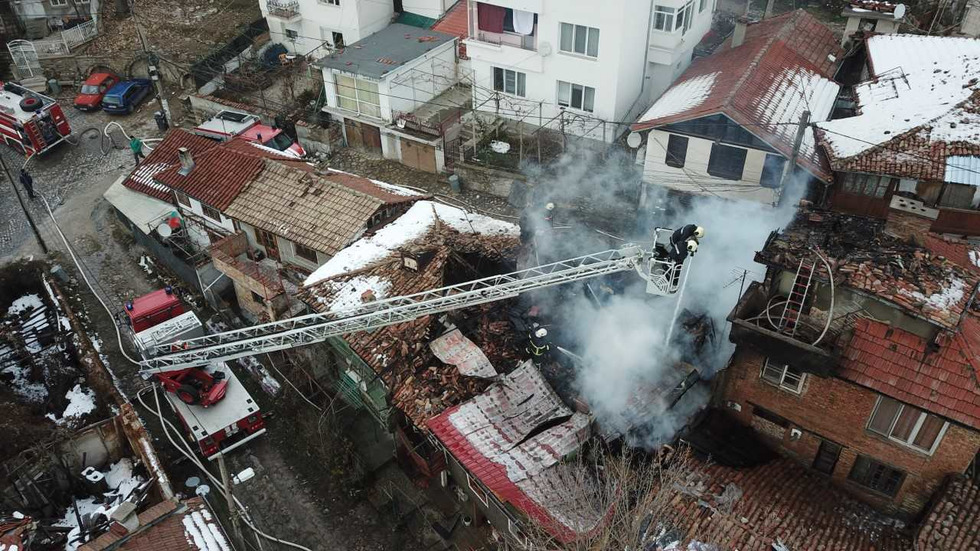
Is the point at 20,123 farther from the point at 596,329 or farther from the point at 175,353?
the point at 596,329

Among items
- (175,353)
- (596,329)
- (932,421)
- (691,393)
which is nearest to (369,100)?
(175,353)

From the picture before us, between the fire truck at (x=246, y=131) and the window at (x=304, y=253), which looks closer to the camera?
→ the window at (x=304, y=253)

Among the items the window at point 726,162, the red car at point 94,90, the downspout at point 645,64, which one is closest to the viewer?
the window at point 726,162

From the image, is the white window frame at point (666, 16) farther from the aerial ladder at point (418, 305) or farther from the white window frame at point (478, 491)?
the white window frame at point (478, 491)

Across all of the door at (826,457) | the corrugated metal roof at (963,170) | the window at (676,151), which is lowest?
the door at (826,457)

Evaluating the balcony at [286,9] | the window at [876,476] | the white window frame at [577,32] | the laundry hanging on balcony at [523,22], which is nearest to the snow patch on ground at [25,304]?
the balcony at [286,9]

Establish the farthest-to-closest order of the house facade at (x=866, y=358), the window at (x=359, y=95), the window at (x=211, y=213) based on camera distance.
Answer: the window at (x=359, y=95), the window at (x=211, y=213), the house facade at (x=866, y=358)
